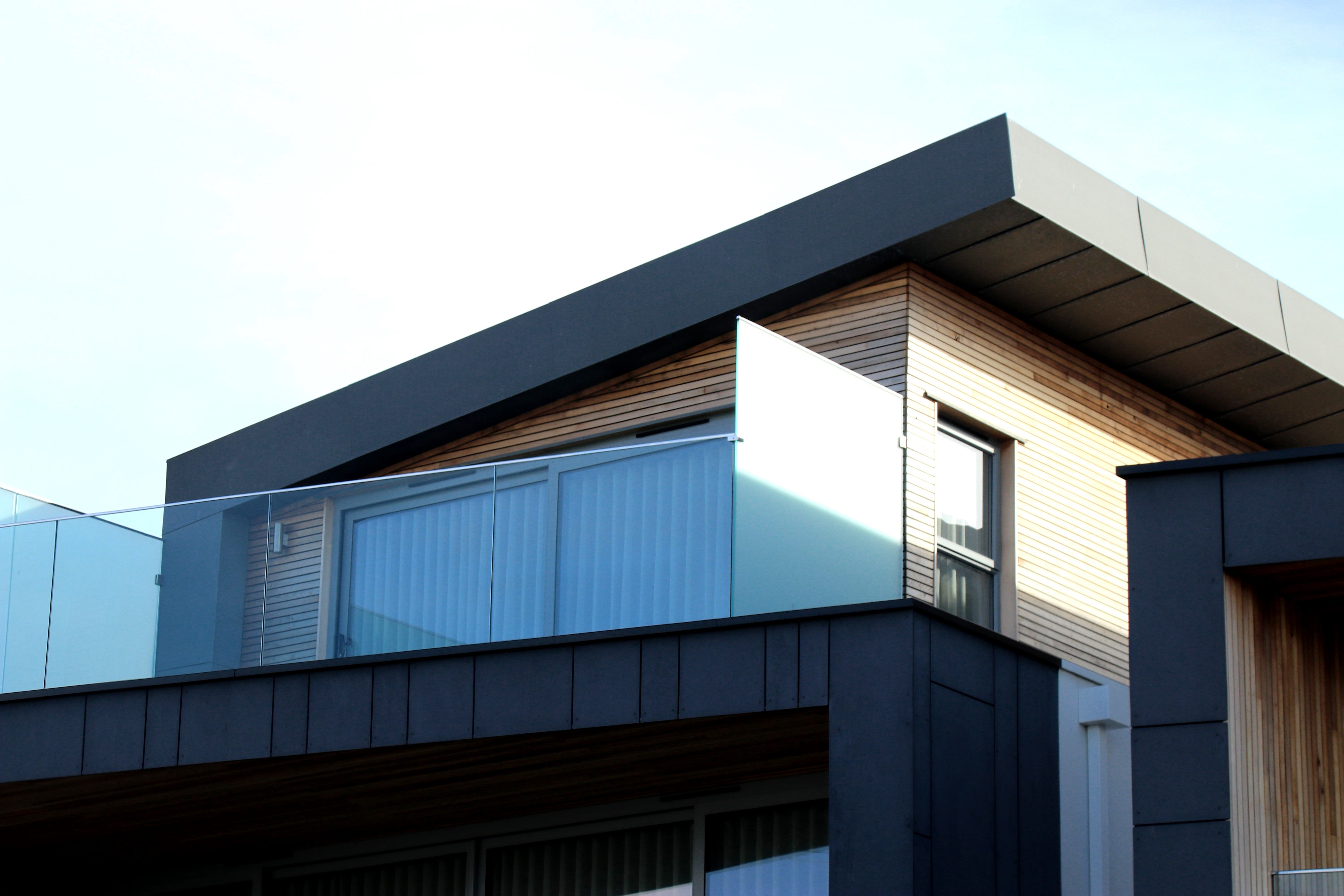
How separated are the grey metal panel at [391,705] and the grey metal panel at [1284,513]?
473 centimetres

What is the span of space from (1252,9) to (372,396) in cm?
994

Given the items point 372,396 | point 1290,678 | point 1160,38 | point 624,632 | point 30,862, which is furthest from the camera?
point 1160,38

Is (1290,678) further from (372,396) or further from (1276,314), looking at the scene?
(372,396)

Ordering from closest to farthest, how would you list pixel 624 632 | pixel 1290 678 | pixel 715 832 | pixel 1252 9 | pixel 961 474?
pixel 1290 678
pixel 624 632
pixel 715 832
pixel 961 474
pixel 1252 9

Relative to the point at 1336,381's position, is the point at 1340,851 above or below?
below

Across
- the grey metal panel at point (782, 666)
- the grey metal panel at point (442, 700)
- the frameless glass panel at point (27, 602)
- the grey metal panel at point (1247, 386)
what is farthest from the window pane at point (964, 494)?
the frameless glass panel at point (27, 602)

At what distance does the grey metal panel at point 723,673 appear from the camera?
9.04 m

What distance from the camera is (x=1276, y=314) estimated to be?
528 inches

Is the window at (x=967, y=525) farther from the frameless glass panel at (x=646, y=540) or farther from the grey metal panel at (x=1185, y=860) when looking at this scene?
the grey metal panel at (x=1185, y=860)

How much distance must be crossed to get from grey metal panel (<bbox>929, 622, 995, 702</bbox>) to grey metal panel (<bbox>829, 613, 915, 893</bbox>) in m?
0.24

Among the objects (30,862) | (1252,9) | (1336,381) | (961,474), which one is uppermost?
(1252,9)

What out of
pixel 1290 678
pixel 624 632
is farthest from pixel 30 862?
pixel 1290 678

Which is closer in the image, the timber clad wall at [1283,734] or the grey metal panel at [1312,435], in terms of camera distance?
the timber clad wall at [1283,734]

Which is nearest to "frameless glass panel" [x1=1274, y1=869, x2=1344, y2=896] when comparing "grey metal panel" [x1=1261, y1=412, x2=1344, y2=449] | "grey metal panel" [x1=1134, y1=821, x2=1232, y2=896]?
"grey metal panel" [x1=1134, y1=821, x2=1232, y2=896]
